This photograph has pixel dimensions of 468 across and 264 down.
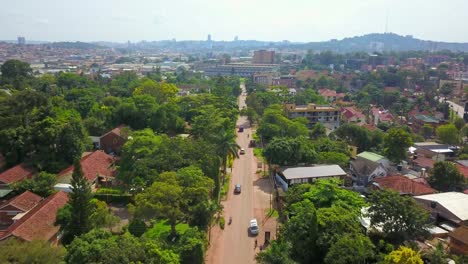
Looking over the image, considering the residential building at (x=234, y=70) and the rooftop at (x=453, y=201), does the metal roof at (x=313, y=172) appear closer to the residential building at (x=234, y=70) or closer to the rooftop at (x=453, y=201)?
the rooftop at (x=453, y=201)

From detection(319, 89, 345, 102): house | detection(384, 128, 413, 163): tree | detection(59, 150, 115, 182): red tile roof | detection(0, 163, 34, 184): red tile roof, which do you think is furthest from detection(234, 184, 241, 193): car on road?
detection(319, 89, 345, 102): house

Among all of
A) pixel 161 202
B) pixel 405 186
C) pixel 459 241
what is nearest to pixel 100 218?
pixel 161 202

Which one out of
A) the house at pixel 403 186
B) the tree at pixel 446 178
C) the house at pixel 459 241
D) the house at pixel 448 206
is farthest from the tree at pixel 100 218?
the tree at pixel 446 178

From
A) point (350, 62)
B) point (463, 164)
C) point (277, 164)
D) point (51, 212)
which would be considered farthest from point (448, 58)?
point (51, 212)

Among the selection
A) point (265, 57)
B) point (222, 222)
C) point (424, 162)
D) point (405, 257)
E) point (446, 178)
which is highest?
point (265, 57)

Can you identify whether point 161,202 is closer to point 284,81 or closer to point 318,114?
point 318,114

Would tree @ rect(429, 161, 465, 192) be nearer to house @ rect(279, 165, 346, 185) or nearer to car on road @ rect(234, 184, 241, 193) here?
house @ rect(279, 165, 346, 185)

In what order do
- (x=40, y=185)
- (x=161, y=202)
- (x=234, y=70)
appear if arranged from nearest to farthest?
1. (x=161, y=202)
2. (x=40, y=185)
3. (x=234, y=70)
